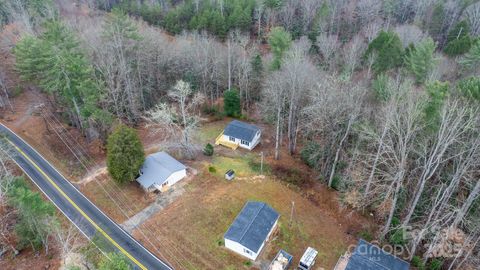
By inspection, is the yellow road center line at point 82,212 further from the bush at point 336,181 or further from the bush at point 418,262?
the bush at point 418,262

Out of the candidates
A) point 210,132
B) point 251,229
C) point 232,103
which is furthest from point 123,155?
point 232,103

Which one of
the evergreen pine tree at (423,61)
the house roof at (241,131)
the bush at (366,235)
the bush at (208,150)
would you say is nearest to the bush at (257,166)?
the house roof at (241,131)

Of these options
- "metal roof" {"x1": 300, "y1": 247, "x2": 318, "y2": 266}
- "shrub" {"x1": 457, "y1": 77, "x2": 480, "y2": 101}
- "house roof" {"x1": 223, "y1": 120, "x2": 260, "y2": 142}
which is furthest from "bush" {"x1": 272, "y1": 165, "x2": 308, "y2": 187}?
"shrub" {"x1": 457, "y1": 77, "x2": 480, "y2": 101}

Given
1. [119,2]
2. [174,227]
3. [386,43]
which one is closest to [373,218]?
[174,227]

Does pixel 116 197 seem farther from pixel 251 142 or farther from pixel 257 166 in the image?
pixel 251 142

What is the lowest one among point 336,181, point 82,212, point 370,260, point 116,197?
point 82,212

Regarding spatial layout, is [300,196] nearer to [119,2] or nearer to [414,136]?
[414,136]
